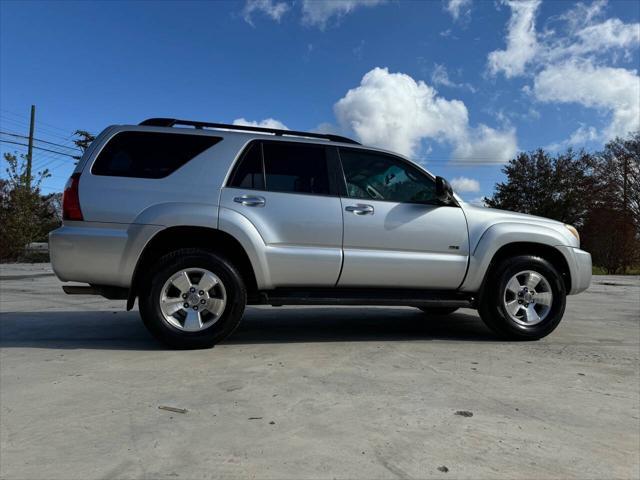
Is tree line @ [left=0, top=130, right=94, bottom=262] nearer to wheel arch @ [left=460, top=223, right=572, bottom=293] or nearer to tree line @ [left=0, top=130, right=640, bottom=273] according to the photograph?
tree line @ [left=0, top=130, right=640, bottom=273]

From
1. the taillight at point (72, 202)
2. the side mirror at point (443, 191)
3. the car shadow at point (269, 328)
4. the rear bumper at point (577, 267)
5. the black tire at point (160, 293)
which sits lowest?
the car shadow at point (269, 328)

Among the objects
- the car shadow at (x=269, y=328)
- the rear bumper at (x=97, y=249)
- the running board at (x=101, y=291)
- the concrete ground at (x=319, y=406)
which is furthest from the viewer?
the car shadow at (x=269, y=328)

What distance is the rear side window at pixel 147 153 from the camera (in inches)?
157

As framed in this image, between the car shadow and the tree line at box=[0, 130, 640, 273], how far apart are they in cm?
1574

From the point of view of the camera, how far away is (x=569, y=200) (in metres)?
41.2

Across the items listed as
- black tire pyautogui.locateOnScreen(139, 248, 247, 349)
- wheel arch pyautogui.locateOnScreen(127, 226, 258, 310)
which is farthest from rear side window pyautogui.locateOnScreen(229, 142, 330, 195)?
black tire pyautogui.locateOnScreen(139, 248, 247, 349)

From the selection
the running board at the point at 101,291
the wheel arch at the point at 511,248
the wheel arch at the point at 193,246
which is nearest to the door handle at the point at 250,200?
the wheel arch at the point at 193,246

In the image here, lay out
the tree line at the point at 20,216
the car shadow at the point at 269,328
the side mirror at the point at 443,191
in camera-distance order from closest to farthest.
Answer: the car shadow at the point at 269,328
the side mirror at the point at 443,191
the tree line at the point at 20,216

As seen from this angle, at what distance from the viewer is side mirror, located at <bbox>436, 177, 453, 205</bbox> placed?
14.8 ft

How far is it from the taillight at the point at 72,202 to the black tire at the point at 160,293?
2.60 feet

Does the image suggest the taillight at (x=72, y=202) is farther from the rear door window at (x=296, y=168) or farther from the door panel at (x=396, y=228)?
the door panel at (x=396, y=228)

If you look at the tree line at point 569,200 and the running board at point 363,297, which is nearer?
the running board at point 363,297

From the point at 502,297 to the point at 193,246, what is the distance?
3005mm

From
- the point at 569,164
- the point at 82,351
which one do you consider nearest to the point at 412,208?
the point at 82,351
